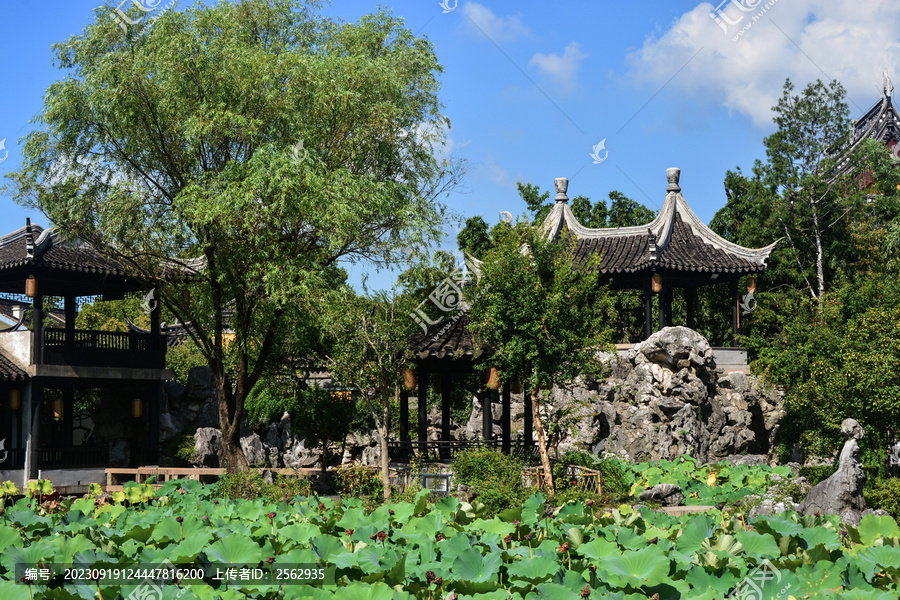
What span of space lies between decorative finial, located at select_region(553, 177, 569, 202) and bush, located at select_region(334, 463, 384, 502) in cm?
1028

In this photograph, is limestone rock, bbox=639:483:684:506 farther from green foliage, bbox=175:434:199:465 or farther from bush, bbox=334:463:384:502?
green foliage, bbox=175:434:199:465

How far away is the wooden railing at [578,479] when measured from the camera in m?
13.6

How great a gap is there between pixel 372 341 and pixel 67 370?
27.2 ft

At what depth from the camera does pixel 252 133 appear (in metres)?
16.0

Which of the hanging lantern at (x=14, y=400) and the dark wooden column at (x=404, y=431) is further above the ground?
the hanging lantern at (x=14, y=400)

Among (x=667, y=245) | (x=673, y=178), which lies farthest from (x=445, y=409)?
(x=673, y=178)

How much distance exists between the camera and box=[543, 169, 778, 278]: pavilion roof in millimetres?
21453

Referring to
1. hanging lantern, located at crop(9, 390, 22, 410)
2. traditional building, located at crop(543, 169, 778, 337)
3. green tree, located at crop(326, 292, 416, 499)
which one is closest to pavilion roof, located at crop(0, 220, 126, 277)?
hanging lantern, located at crop(9, 390, 22, 410)

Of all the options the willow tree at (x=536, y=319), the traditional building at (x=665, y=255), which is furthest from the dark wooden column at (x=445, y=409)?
the willow tree at (x=536, y=319)

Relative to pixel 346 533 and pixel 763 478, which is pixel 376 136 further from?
pixel 346 533

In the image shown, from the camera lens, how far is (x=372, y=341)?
50.7 feet

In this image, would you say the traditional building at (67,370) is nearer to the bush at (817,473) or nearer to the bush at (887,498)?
the bush at (817,473)

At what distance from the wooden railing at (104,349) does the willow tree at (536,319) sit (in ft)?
33.1

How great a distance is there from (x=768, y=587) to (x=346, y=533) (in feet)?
9.08
